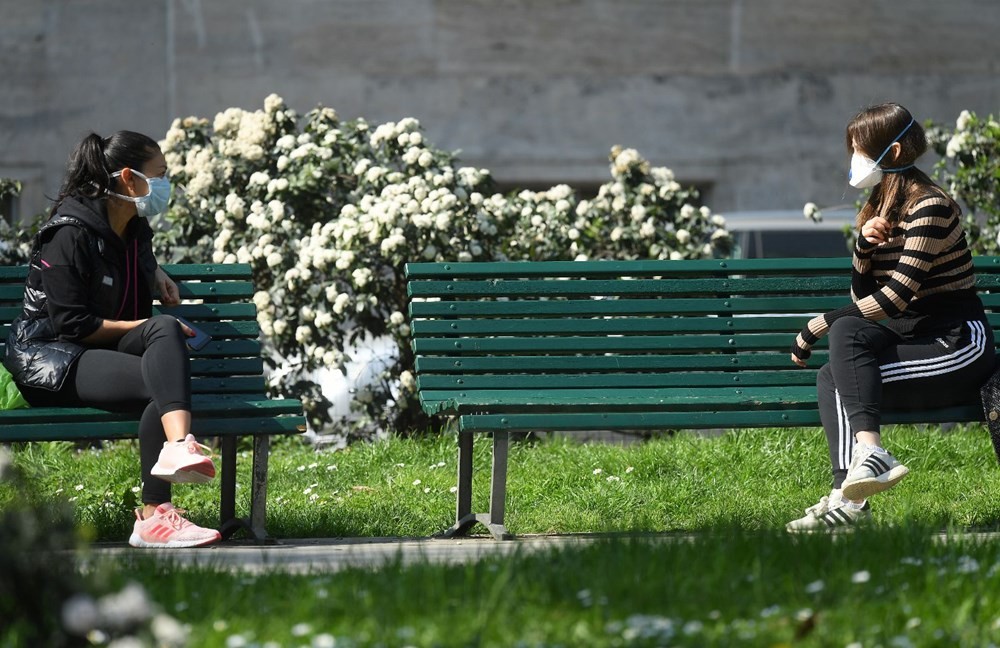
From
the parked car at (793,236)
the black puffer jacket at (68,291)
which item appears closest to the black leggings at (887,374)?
the black puffer jacket at (68,291)

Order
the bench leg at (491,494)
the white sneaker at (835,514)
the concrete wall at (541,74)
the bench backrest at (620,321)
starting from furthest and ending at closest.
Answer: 1. the concrete wall at (541,74)
2. the bench backrest at (620,321)
3. the bench leg at (491,494)
4. the white sneaker at (835,514)

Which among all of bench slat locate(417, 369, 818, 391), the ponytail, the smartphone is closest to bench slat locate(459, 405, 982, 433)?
bench slat locate(417, 369, 818, 391)

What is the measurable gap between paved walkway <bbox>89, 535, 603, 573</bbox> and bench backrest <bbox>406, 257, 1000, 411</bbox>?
674mm

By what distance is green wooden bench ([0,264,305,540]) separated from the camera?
17.1 feet

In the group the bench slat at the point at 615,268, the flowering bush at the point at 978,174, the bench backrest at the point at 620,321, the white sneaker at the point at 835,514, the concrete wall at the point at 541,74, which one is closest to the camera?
the white sneaker at the point at 835,514

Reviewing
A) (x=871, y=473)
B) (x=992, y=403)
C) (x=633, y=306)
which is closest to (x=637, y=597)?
(x=871, y=473)

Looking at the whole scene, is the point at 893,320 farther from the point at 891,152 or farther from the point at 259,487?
the point at 259,487

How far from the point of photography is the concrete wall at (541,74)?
14250 millimetres

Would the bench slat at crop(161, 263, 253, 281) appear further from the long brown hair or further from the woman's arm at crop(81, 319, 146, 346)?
the long brown hair

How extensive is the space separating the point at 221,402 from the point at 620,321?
152 centimetres

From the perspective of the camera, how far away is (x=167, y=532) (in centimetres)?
512

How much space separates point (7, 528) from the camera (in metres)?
2.96

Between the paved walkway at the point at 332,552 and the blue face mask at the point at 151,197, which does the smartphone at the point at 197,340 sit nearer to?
the blue face mask at the point at 151,197

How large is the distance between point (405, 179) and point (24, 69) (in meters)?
7.22
